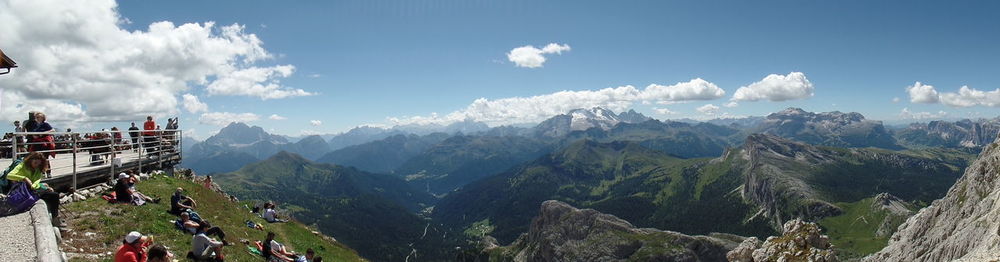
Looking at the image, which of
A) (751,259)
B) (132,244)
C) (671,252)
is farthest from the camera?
(671,252)

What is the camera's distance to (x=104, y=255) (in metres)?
19.5

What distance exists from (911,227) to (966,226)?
2379cm

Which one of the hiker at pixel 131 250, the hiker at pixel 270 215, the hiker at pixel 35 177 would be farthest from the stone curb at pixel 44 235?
the hiker at pixel 270 215

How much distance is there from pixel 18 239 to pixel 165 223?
10.5m

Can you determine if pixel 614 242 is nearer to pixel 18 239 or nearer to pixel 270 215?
pixel 270 215

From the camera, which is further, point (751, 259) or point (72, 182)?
point (751, 259)

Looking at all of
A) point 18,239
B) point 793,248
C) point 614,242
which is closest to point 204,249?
point 18,239

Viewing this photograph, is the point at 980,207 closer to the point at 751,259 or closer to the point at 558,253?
the point at 751,259

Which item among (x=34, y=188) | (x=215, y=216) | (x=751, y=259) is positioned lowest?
(x=751, y=259)

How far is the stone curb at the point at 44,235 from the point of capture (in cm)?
1503

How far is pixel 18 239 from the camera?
1631 cm

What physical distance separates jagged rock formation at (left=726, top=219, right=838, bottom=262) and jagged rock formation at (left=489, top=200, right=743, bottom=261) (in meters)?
82.1

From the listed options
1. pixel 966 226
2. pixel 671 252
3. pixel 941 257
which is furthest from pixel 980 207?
pixel 671 252

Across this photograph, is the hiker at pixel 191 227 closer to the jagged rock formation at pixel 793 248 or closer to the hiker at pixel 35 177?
the hiker at pixel 35 177
